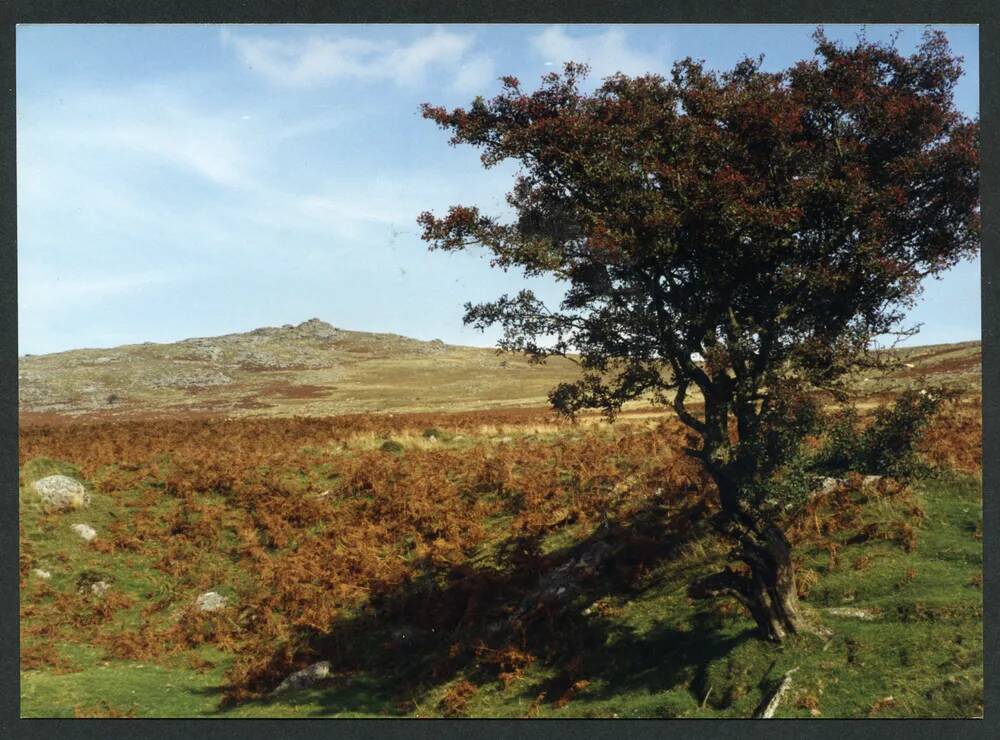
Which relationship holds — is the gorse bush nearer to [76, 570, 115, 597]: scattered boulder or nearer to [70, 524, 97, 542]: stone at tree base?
[76, 570, 115, 597]: scattered boulder

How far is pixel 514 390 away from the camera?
195 feet

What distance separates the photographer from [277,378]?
283 feet

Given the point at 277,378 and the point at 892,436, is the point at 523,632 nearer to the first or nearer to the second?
the point at 892,436

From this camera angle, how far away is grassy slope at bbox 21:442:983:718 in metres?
11.6

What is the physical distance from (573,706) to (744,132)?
1086 cm

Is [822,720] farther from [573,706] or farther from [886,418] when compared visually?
[886,418]

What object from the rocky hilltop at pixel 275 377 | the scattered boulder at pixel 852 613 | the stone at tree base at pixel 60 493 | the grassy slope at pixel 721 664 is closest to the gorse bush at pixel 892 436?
the scattered boulder at pixel 852 613

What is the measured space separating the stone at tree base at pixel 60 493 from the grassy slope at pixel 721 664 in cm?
576

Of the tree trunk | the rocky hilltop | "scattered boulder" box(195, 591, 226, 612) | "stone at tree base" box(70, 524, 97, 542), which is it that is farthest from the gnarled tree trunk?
the rocky hilltop

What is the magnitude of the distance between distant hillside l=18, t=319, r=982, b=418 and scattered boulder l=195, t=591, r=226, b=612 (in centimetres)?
2830

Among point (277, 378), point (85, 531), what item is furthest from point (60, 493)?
point (277, 378)

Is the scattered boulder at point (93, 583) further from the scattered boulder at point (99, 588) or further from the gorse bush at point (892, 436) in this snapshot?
the gorse bush at point (892, 436)

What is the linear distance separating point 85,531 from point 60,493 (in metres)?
1.96

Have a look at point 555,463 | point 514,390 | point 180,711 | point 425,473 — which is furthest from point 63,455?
point 514,390
